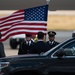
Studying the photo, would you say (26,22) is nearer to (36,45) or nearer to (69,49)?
(36,45)

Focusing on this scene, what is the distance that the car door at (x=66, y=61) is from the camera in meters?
8.99

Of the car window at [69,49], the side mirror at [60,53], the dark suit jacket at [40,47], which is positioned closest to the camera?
the side mirror at [60,53]

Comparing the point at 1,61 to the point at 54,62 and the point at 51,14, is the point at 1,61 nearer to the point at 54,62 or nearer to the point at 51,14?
the point at 54,62

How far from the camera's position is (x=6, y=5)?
15.5 m

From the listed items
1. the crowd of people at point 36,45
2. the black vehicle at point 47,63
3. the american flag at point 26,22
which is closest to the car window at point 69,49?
the black vehicle at point 47,63

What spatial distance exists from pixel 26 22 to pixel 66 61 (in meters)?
5.09

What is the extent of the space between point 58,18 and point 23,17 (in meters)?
48.2

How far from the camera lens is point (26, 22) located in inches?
549

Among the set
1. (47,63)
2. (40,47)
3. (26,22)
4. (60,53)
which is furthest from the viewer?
(26,22)

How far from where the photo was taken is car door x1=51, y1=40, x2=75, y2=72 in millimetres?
8992

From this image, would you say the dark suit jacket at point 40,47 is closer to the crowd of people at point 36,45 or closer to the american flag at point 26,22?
the crowd of people at point 36,45

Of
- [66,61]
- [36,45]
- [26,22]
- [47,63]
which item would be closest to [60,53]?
[66,61]

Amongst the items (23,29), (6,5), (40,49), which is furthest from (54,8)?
(40,49)

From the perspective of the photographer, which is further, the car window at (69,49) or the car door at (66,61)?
the car window at (69,49)
